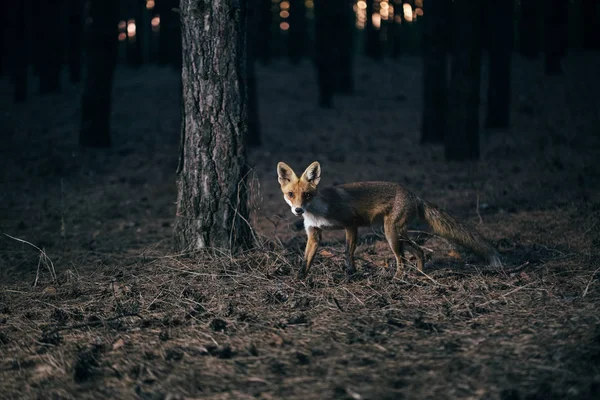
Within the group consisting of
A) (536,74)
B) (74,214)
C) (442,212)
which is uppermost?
(536,74)

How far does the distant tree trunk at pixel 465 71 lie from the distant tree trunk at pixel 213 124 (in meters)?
8.22

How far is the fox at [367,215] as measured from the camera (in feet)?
19.5

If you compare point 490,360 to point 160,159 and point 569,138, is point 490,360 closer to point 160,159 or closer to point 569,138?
point 160,159

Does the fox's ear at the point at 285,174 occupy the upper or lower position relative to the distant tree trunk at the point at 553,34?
lower

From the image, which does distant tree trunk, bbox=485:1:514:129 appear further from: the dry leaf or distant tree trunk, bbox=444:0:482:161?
the dry leaf

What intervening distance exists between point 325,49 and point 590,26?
2117cm

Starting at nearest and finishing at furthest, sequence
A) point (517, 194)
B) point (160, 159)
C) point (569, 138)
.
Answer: point (517, 194)
point (160, 159)
point (569, 138)

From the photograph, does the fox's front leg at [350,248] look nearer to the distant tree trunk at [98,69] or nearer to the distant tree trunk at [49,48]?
the distant tree trunk at [98,69]

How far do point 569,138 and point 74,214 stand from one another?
Answer: 536 inches

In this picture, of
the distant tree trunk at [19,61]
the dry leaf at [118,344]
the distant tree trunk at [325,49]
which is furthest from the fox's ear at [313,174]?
the distant tree trunk at [19,61]

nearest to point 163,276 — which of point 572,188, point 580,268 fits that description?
point 580,268

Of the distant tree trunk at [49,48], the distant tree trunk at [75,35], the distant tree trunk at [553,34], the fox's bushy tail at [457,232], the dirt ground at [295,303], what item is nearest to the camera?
the dirt ground at [295,303]

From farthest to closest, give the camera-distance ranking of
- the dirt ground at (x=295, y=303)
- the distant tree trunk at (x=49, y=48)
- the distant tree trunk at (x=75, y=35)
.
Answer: the distant tree trunk at (x=75, y=35) < the distant tree trunk at (x=49, y=48) < the dirt ground at (x=295, y=303)

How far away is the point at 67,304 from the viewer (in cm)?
520
